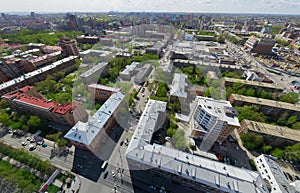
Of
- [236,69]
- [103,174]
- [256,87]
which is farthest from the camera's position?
[236,69]

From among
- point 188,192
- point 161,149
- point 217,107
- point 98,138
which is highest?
point 217,107

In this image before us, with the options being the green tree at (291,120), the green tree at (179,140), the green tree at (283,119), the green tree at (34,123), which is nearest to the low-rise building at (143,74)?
the green tree at (179,140)

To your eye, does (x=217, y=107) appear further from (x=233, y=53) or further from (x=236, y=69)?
(x=233, y=53)

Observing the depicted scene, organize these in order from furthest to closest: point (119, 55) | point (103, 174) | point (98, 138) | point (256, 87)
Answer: point (119, 55)
point (256, 87)
point (98, 138)
point (103, 174)

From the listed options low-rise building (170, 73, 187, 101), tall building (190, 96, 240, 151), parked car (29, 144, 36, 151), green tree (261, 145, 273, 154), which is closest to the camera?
tall building (190, 96, 240, 151)

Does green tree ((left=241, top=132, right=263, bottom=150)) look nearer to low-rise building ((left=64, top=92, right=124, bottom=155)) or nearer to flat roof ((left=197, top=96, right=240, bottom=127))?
flat roof ((left=197, top=96, right=240, bottom=127))

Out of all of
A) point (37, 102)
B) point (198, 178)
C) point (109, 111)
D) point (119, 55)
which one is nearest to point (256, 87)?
point (198, 178)

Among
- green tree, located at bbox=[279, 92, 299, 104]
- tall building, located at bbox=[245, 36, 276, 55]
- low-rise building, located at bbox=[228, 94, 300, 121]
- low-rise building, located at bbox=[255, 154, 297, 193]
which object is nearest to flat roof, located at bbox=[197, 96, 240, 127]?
low-rise building, located at bbox=[255, 154, 297, 193]

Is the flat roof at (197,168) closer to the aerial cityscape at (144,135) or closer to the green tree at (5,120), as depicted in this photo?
the aerial cityscape at (144,135)
